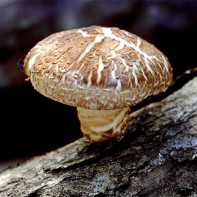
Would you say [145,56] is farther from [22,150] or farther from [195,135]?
[22,150]

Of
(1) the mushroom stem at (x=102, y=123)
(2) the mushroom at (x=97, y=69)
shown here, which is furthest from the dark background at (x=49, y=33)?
(2) the mushroom at (x=97, y=69)

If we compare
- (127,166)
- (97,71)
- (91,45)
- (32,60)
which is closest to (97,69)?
(97,71)

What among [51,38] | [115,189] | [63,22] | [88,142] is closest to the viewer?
[115,189]

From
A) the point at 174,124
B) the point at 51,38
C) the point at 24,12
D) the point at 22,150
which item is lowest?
the point at 22,150

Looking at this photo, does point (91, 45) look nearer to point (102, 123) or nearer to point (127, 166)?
point (102, 123)

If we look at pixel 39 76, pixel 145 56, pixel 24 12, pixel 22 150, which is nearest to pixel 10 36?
pixel 24 12

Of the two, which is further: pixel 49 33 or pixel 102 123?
pixel 49 33
